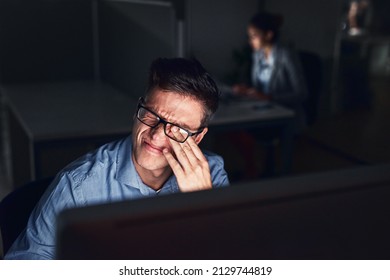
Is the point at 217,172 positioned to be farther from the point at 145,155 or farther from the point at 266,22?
the point at 266,22

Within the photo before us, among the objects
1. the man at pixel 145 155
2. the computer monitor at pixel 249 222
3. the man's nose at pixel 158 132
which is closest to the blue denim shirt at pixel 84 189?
the man at pixel 145 155

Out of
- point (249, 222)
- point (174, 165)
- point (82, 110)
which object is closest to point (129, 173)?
point (174, 165)

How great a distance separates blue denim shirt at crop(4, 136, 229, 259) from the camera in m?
1.13

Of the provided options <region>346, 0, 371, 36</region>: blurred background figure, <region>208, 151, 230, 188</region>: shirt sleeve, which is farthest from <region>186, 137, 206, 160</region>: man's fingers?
<region>346, 0, 371, 36</region>: blurred background figure

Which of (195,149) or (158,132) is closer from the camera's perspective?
(195,149)

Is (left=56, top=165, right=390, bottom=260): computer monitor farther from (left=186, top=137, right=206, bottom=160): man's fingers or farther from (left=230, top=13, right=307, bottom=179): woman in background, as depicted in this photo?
(left=230, top=13, right=307, bottom=179): woman in background

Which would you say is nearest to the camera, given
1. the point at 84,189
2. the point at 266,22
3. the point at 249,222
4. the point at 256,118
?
the point at 249,222

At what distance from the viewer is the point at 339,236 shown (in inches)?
22.3

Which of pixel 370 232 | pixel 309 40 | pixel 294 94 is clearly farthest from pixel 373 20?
pixel 370 232

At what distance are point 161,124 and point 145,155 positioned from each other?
0.27 ft

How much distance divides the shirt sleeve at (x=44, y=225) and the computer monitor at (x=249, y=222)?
65 centimetres

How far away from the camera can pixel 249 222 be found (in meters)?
0.52

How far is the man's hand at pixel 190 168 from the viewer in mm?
1048

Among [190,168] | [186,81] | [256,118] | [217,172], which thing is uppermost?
[186,81]
